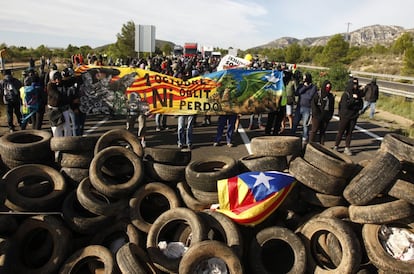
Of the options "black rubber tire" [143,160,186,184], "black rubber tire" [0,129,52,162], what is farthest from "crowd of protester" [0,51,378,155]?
"black rubber tire" [143,160,186,184]

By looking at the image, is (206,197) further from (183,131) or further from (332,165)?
(183,131)

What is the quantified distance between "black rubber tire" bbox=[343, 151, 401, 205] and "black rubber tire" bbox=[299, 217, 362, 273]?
1.85 ft

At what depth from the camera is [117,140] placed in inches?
239

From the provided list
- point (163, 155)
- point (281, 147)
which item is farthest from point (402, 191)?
point (163, 155)

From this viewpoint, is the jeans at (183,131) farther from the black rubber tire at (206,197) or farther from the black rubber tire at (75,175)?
the black rubber tire at (206,197)

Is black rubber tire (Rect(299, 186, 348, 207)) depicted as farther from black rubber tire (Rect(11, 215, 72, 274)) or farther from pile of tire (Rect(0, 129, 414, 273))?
black rubber tire (Rect(11, 215, 72, 274))

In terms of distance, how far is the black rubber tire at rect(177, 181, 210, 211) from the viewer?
5133 mm

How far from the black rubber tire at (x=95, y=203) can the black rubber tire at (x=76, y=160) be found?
1.86 ft

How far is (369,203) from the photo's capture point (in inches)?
183

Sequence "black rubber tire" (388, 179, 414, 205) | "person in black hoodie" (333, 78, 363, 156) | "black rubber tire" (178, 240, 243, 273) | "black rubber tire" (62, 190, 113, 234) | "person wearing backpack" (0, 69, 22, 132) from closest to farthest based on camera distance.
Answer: "black rubber tire" (178, 240, 243, 273), "black rubber tire" (388, 179, 414, 205), "black rubber tire" (62, 190, 113, 234), "person in black hoodie" (333, 78, 363, 156), "person wearing backpack" (0, 69, 22, 132)

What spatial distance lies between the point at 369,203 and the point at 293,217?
1102 millimetres

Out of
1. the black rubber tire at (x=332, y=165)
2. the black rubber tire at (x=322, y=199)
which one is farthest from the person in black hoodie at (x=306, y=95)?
the black rubber tire at (x=322, y=199)

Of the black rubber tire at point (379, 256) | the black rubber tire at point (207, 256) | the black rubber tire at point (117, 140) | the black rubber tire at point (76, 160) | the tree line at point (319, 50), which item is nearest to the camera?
the black rubber tire at point (207, 256)

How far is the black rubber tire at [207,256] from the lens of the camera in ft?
12.3
